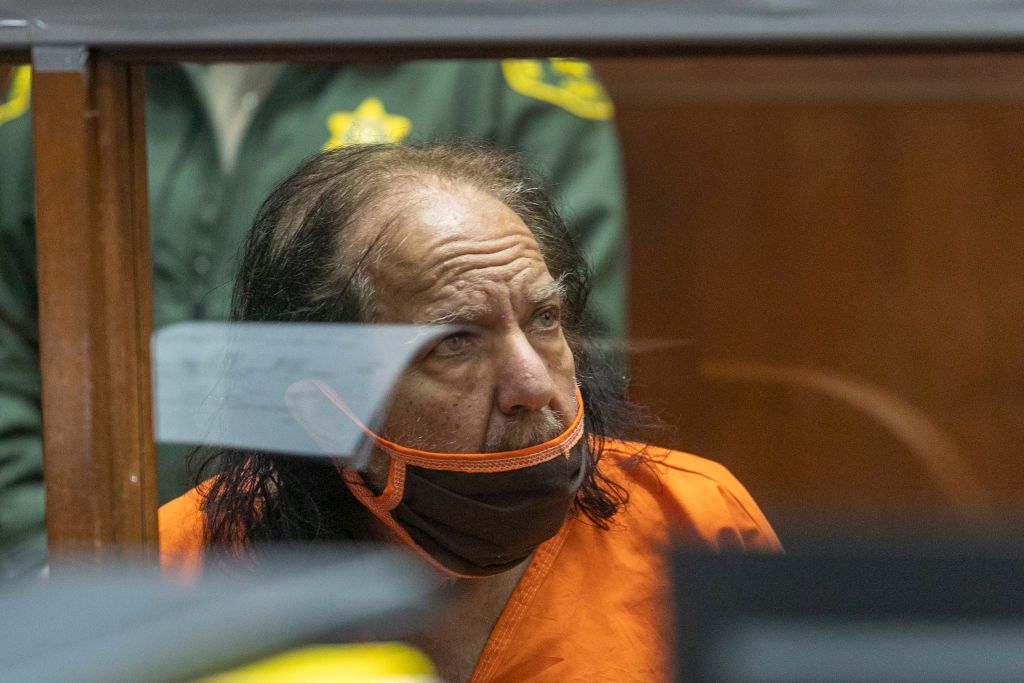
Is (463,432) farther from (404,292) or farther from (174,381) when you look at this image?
(174,381)

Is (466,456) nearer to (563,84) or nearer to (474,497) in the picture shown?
(474,497)

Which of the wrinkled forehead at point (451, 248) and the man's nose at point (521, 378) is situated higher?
the wrinkled forehead at point (451, 248)

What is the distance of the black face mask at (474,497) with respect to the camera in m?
1.48

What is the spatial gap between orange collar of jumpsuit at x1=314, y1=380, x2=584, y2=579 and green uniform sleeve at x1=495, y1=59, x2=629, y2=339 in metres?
0.15

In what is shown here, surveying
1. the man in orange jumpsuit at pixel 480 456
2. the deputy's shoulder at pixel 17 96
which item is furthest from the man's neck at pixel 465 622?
the deputy's shoulder at pixel 17 96

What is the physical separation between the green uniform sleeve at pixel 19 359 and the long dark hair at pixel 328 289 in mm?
208

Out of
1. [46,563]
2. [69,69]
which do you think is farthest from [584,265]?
[46,563]

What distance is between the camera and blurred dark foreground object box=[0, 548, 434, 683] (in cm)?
109

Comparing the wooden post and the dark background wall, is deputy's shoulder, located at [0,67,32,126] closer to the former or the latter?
the wooden post

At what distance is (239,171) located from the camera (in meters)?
1.59

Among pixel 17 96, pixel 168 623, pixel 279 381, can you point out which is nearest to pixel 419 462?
pixel 279 381

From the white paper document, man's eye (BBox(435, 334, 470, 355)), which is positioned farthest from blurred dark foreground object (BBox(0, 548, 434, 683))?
man's eye (BBox(435, 334, 470, 355))

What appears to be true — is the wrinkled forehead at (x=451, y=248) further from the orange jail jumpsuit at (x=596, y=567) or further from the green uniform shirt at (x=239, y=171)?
the orange jail jumpsuit at (x=596, y=567)

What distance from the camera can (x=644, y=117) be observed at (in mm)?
1533
